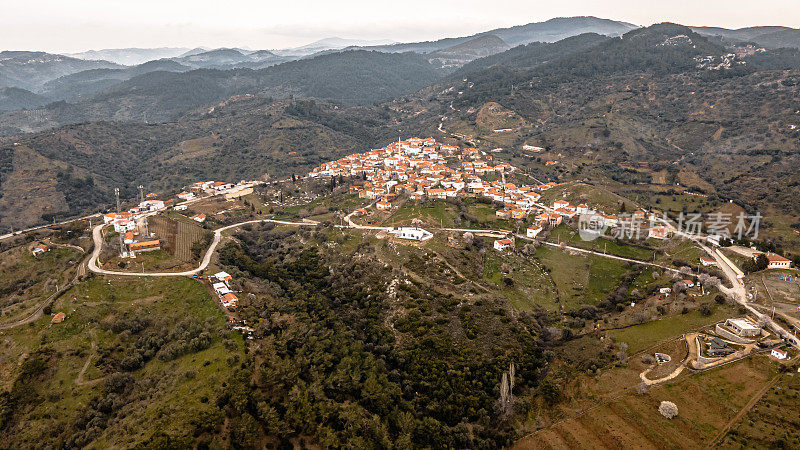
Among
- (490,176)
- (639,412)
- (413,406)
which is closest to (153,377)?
(413,406)

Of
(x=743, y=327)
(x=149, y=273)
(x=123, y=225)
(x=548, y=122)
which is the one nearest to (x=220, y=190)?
(x=123, y=225)

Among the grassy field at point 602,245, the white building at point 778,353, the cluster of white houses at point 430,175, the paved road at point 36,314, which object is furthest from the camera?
the cluster of white houses at point 430,175

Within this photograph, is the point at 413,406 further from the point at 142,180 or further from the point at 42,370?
the point at 142,180

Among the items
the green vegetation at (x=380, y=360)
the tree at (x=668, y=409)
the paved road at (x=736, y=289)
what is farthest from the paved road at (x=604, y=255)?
the tree at (x=668, y=409)

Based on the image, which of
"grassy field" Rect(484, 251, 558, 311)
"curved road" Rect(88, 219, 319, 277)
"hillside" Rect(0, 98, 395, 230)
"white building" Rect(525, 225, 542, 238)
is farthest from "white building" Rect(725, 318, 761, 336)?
"hillside" Rect(0, 98, 395, 230)

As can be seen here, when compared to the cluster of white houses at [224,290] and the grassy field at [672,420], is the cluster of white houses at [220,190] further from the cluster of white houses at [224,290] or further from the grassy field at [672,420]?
the grassy field at [672,420]

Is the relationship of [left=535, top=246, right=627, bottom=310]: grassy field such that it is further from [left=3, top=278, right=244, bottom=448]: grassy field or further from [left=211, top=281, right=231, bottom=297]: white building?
[left=211, top=281, right=231, bottom=297]: white building
